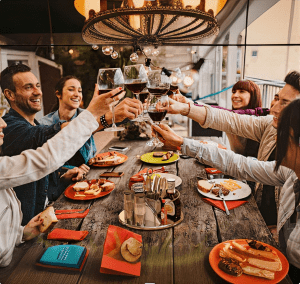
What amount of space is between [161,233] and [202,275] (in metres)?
0.22

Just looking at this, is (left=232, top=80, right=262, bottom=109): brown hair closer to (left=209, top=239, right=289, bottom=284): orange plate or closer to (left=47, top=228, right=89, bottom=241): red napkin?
(left=209, top=239, right=289, bottom=284): orange plate

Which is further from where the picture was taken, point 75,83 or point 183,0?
point 75,83

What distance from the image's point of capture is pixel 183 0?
770 mm

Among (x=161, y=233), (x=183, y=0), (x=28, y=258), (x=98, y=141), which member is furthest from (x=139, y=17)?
(x=98, y=141)

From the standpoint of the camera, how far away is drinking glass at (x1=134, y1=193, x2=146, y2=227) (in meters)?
0.91

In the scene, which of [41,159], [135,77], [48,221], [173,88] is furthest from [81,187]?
[173,88]

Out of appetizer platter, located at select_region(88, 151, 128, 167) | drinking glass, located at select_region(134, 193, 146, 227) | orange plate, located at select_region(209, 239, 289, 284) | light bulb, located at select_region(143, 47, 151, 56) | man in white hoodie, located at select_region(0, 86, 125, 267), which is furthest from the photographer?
appetizer platter, located at select_region(88, 151, 128, 167)

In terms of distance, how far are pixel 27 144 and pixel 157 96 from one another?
Answer: 0.59 m

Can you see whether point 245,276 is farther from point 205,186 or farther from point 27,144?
point 27,144

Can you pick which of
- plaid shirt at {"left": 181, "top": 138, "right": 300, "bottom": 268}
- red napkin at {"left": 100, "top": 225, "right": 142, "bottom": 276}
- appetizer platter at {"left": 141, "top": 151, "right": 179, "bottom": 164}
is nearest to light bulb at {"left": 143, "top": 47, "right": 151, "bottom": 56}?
plaid shirt at {"left": 181, "top": 138, "right": 300, "bottom": 268}

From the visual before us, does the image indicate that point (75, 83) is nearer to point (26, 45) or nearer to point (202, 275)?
point (26, 45)

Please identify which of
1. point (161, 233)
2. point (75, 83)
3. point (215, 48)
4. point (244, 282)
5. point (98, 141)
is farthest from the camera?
point (98, 141)

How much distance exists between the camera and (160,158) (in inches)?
68.4

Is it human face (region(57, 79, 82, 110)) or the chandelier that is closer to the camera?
the chandelier
